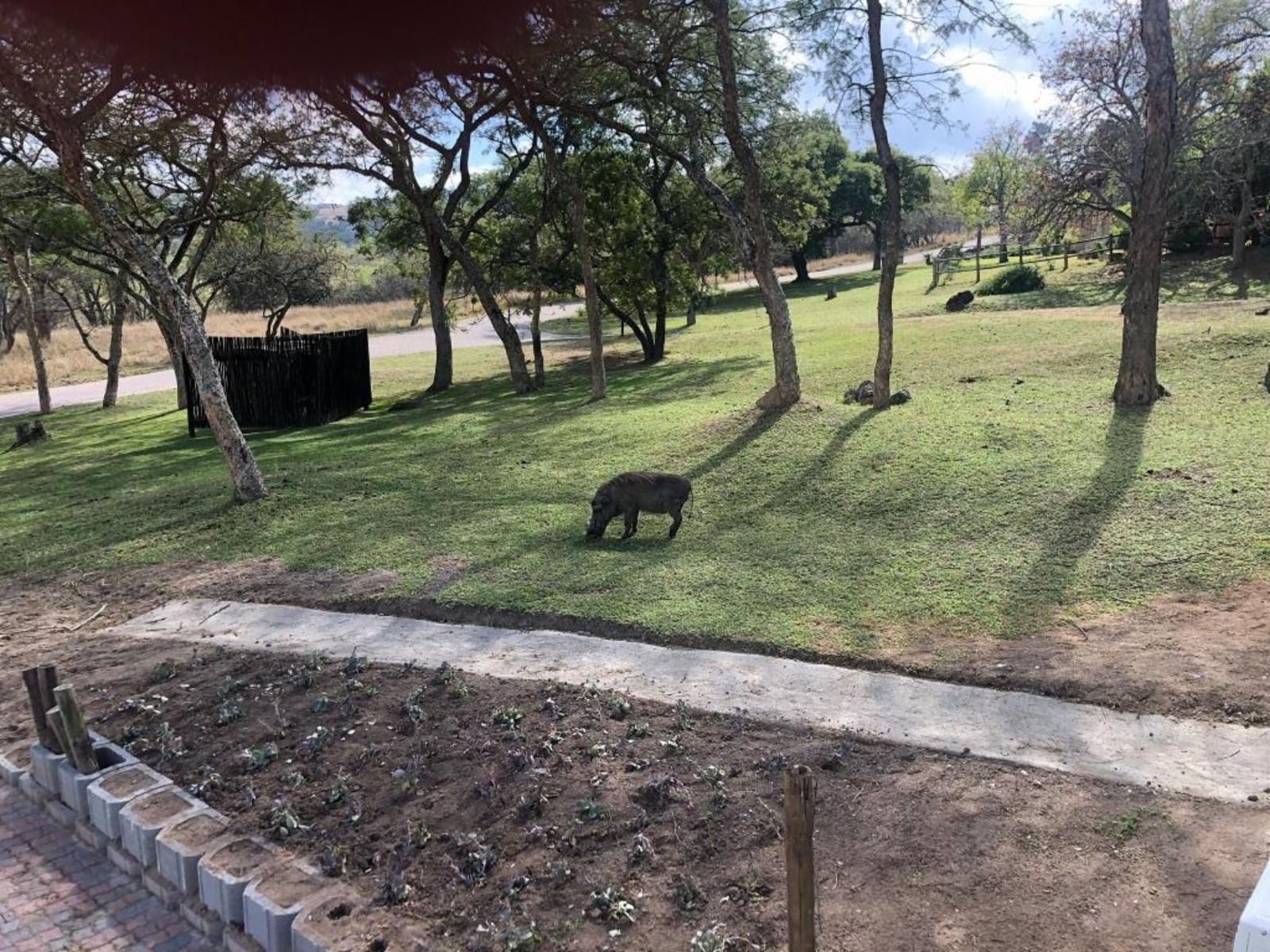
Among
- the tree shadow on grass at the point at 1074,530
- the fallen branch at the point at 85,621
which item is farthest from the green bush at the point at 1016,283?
the fallen branch at the point at 85,621

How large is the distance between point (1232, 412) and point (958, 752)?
7.43 metres

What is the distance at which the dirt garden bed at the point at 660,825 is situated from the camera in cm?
308

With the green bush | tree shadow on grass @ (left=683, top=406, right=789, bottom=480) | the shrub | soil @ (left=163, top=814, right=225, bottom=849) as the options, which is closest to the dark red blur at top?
soil @ (left=163, top=814, right=225, bottom=849)

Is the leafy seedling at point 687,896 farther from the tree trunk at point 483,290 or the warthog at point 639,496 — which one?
the tree trunk at point 483,290

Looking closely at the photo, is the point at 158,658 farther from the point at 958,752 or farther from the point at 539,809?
the point at 958,752

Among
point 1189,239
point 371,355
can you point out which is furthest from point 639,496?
point 1189,239

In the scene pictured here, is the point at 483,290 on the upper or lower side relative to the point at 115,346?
upper

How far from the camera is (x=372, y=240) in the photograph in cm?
2528

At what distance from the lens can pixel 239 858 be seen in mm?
3639

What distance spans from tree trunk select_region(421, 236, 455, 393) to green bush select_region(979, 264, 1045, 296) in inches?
614

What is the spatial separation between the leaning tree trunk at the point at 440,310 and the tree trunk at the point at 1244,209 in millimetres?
19596

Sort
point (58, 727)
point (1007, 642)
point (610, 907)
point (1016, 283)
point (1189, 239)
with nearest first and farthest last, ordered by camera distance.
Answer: point (610, 907) < point (58, 727) < point (1007, 642) < point (1016, 283) < point (1189, 239)

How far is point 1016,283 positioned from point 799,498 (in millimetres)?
21146

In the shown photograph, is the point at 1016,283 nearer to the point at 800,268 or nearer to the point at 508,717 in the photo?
the point at 800,268
